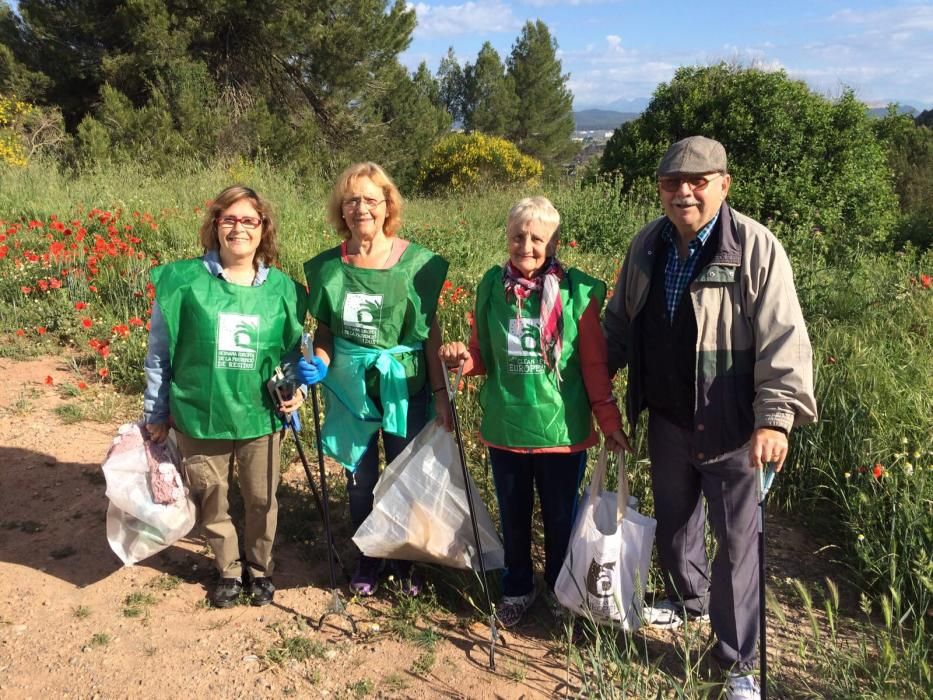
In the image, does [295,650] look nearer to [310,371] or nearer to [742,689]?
[310,371]

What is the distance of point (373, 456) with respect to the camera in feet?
9.37

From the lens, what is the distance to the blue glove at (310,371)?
2568 mm

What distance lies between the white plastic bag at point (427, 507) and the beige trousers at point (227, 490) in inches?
17.5

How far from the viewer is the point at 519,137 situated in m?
35.2

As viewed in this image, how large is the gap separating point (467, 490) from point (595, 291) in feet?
2.69

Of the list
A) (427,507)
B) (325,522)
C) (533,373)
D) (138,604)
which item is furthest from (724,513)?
(138,604)

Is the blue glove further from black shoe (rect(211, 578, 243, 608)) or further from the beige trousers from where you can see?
black shoe (rect(211, 578, 243, 608))

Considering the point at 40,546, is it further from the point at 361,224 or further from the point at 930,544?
the point at 930,544

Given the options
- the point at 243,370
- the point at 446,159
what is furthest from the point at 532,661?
the point at 446,159

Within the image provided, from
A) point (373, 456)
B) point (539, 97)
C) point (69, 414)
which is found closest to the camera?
point (373, 456)

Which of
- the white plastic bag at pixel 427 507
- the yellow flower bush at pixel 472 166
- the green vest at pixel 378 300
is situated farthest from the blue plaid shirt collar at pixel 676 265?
the yellow flower bush at pixel 472 166

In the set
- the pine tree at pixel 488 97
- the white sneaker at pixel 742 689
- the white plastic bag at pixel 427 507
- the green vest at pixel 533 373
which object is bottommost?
the white sneaker at pixel 742 689

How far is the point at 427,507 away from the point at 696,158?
149cm

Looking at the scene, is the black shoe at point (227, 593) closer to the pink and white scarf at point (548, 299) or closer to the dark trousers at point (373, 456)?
the dark trousers at point (373, 456)
